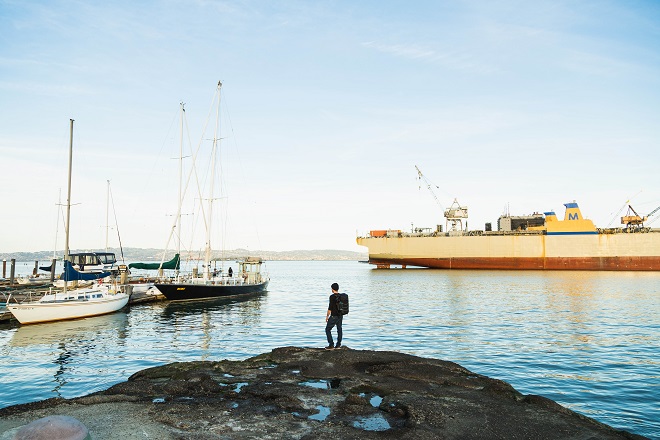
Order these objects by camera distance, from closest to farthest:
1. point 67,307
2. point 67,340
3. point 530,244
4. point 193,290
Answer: point 67,340 < point 67,307 < point 193,290 < point 530,244

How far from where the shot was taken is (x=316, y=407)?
1024 centimetres

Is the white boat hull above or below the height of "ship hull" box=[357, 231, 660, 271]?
below

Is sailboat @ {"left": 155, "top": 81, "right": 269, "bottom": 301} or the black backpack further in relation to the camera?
sailboat @ {"left": 155, "top": 81, "right": 269, "bottom": 301}

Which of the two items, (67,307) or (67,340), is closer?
(67,340)

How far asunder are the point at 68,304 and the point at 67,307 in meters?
0.19

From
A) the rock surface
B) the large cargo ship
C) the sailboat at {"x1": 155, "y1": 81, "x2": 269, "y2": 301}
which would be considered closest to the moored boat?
the sailboat at {"x1": 155, "y1": 81, "x2": 269, "y2": 301}

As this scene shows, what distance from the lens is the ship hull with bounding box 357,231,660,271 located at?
81.8 meters

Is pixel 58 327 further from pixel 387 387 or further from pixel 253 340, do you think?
pixel 387 387

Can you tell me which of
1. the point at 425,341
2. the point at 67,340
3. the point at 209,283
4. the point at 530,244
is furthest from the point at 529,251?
the point at 67,340

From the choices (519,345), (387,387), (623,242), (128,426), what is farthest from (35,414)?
(623,242)

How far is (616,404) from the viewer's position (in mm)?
12547

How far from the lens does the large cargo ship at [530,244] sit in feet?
270

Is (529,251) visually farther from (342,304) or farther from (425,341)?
(342,304)

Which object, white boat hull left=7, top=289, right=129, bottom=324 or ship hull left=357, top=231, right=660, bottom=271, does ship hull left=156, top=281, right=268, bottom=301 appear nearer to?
white boat hull left=7, top=289, right=129, bottom=324
